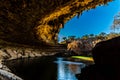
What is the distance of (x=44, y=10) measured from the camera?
189 ft

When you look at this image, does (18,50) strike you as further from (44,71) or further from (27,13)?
(44,71)

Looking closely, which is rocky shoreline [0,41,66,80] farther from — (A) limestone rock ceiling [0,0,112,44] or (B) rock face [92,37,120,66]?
(B) rock face [92,37,120,66]

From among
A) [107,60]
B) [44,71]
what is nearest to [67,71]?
[44,71]

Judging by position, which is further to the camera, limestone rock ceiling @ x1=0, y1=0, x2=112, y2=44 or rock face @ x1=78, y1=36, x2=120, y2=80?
limestone rock ceiling @ x1=0, y1=0, x2=112, y2=44

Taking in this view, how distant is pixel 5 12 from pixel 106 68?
37.8 m

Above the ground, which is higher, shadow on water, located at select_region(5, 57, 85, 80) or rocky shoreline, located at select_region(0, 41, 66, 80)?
rocky shoreline, located at select_region(0, 41, 66, 80)

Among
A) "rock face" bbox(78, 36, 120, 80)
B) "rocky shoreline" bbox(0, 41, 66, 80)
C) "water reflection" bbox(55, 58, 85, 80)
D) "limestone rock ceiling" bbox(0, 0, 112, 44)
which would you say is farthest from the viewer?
"limestone rock ceiling" bbox(0, 0, 112, 44)

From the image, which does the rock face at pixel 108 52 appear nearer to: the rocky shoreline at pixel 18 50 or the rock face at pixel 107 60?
the rock face at pixel 107 60

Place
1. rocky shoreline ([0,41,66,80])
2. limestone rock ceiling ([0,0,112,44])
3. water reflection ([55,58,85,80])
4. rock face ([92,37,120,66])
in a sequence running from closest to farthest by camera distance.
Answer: rock face ([92,37,120,66])
water reflection ([55,58,85,80])
rocky shoreline ([0,41,66,80])
limestone rock ceiling ([0,0,112,44])

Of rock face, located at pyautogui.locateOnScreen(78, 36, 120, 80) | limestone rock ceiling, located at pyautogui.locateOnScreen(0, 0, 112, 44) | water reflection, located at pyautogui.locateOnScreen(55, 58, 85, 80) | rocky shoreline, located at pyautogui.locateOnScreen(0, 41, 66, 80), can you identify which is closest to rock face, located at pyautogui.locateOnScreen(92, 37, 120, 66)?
rock face, located at pyautogui.locateOnScreen(78, 36, 120, 80)

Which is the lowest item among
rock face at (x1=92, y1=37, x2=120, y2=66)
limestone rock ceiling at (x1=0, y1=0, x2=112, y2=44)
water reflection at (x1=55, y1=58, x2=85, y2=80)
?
water reflection at (x1=55, y1=58, x2=85, y2=80)

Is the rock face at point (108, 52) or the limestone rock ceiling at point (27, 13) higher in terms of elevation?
the limestone rock ceiling at point (27, 13)

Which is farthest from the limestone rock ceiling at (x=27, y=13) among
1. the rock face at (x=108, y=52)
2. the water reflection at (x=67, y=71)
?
the rock face at (x=108, y=52)

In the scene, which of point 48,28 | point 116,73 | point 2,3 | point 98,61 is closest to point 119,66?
point 116,73
